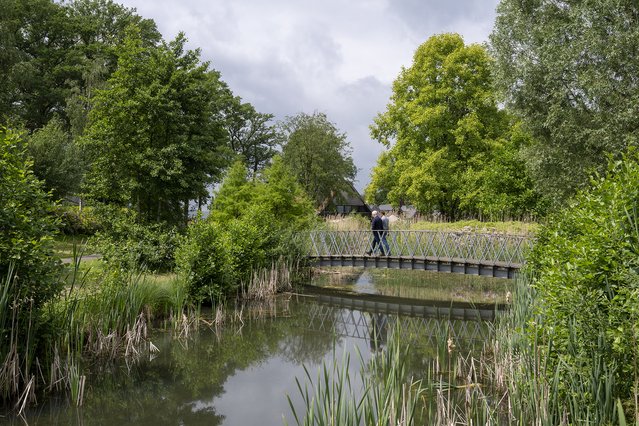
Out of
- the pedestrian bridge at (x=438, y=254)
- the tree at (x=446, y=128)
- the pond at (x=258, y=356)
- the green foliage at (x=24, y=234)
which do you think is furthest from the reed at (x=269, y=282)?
the tree at (x=446, y=128)

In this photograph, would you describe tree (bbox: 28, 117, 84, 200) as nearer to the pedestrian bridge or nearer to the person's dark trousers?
the pedestrian bridge

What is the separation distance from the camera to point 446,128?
32156mm

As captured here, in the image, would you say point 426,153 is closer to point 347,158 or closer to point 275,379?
point 347,158

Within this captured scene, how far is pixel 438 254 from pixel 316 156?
2210cm

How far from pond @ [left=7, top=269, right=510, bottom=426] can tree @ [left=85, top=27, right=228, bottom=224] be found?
207 inches

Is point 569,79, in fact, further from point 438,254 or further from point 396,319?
point 396,319

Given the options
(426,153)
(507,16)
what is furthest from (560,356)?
(426,153)

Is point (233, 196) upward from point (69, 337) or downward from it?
upward

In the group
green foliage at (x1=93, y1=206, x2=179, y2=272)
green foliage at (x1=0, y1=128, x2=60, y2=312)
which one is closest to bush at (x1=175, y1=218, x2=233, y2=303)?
green foliage at (x1=93, y1=206, x2=179, y2=272)

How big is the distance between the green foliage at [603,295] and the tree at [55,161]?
2142 cm

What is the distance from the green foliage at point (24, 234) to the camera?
7.39 metres

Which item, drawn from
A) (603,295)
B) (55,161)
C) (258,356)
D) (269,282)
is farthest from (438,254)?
(55,161)

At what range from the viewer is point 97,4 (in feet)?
124

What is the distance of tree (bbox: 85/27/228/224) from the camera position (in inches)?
679
